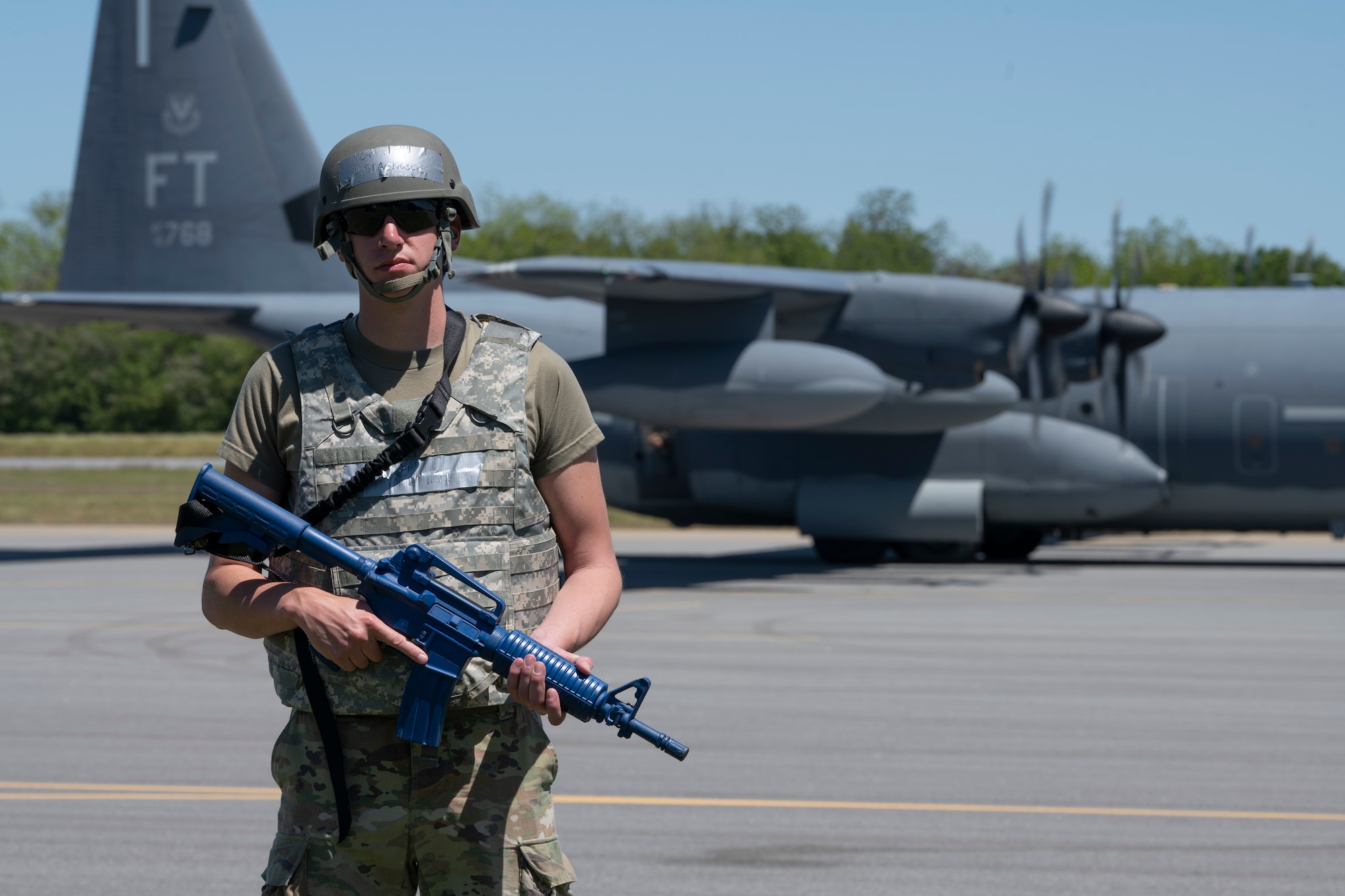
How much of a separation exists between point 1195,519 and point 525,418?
50.7ft

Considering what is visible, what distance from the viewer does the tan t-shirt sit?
2.74 metres

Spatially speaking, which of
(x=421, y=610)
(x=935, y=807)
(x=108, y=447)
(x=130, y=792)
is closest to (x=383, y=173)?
(x=421, y=610)

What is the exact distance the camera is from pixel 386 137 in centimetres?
277

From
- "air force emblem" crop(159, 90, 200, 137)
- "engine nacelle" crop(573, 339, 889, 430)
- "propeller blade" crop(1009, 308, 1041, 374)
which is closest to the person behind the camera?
"engine nacelle" crop(573, 339, 889, 430)

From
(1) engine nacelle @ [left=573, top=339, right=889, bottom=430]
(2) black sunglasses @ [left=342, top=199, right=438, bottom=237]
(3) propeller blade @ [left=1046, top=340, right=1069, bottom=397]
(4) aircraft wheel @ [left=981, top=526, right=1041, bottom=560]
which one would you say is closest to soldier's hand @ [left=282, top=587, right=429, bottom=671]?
(2) black sunglasses @ [left=342, top=199, right=438, bottom=237]

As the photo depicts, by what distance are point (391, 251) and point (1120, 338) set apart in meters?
14.8

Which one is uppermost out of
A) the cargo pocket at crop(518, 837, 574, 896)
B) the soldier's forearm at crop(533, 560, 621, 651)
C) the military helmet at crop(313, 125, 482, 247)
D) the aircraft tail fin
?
the aircraft tail fin

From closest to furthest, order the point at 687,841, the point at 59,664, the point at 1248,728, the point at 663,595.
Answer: the point at 687,841, the point at 1248,728, the point at 59,664, the point at 663,595

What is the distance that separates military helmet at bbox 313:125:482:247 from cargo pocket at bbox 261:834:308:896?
1193mm

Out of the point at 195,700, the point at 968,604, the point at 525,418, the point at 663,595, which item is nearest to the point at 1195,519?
the point at 968,604

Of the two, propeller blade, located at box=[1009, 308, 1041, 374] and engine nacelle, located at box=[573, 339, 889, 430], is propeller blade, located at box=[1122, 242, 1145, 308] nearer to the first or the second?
propeller blade, located at box=[1009, 308, 1041, 374]

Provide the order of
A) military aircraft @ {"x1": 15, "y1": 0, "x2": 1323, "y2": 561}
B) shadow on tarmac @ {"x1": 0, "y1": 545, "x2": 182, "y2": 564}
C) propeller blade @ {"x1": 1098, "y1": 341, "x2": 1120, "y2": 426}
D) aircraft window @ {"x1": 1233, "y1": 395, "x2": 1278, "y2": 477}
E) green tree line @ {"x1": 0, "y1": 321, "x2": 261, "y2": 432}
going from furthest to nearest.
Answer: green tree line @ {"x1": 0, "y1": 321, "x2": 261, "y2": 432} < shadow on tarmac @ {"x1": 0, "y1": 545, "x2": 182, "y2": 564} < propeller blade @ {"x1": 1098, "y1": 341, "x2": 1120, "y2": 426} < aircraft window @ {"x1": 1233, "y1": 395, "x2": 1278, "y2": 477} < military aircraft @ {"x1": 15, "y1": 0, "x2": 1323, "y2": 561}

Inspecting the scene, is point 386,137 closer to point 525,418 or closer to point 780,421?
point 525,418

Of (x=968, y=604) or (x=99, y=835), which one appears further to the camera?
(x=968, y=604)
